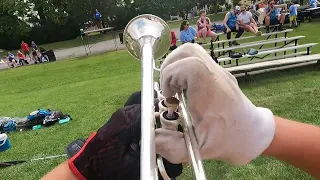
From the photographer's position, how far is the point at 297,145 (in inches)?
29.0

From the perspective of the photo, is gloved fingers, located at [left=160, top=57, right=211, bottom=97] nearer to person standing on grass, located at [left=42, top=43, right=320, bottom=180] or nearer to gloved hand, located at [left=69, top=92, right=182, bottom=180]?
person standing on grass, located at [left=42, top=43, right=320, bottom=180]

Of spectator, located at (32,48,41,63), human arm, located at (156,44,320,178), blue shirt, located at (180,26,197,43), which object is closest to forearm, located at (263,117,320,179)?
human arm, located at (156,44,320,178)

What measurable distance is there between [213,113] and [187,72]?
99mm

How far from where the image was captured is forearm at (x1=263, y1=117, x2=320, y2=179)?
2.43ft

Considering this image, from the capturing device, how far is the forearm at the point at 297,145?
741 mm

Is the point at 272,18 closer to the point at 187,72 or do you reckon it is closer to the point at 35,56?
the point at 187,72

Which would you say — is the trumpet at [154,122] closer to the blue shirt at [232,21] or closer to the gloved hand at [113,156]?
the gloved hand at [113,156]

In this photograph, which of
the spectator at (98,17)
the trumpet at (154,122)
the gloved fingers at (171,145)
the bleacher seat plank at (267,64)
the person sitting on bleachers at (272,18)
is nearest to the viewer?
the trumpet at (154,122)

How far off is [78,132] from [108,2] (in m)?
26.9

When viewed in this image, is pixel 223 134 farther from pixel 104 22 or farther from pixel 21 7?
pixel 21 7

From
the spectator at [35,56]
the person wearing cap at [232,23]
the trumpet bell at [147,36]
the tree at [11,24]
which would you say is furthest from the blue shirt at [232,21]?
the tree at [11,24]

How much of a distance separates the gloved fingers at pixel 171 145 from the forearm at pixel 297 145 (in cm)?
18

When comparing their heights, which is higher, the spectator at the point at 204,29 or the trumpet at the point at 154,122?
the trumpet at the point at 154,122

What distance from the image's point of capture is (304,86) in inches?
211
